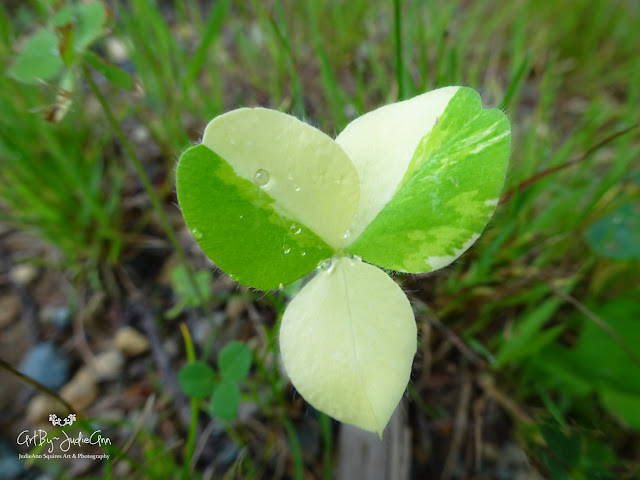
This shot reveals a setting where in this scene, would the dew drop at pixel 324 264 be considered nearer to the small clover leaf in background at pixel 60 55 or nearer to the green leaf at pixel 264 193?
the green leaf at pixel 264 193

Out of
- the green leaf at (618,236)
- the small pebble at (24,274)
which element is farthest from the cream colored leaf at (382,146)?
the small pebble at (24,274)

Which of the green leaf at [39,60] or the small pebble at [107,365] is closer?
the green leaf at [39,60]

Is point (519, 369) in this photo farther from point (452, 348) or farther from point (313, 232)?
point (313, 232)

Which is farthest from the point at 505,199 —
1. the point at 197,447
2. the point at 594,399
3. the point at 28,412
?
the point at 28,412

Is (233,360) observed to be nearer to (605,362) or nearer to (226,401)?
(226,401)

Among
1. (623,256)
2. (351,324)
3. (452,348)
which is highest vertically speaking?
(351,324)

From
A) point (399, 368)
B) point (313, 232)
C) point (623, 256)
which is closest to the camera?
Answer: point (399, 368)

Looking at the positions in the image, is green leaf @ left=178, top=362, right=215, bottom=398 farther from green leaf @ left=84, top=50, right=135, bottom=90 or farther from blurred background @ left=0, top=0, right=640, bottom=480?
green leaf @ left=84, top=50, right=135, bottom=90
